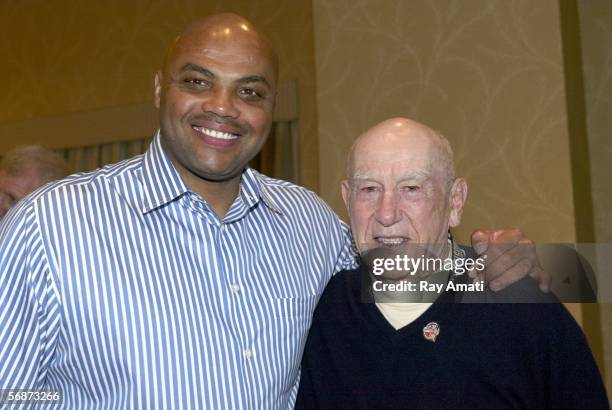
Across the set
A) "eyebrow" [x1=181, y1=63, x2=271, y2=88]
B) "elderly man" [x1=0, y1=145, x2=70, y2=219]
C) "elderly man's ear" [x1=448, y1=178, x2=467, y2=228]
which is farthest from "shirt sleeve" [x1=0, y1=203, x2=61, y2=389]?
"elderly man" [x1=0, y1=145, x2=70, y2=219]

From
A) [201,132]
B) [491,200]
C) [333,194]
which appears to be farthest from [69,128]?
[201,132]

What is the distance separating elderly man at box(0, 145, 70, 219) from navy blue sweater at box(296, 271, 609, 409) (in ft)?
5.29

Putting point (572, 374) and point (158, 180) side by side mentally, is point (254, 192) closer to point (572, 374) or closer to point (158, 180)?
point (158, 180)

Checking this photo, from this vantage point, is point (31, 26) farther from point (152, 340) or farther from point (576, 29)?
point (152, 340)

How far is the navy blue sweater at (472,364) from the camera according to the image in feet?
4.66

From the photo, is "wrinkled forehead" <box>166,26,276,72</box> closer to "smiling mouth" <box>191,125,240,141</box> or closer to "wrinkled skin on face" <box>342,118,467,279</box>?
"smiling mouth" <box>191,125,240,141</box>

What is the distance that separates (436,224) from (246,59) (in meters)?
0.54

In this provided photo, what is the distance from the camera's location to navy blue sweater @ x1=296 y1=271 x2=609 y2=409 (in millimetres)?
1422

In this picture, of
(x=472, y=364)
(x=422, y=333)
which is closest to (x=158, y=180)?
(x=422, y=333)

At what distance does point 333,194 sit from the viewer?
2.67m

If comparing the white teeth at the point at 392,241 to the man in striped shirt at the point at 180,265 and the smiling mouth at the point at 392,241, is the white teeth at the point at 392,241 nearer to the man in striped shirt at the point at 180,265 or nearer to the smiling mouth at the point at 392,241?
the smiling mouth at the point at 392,241

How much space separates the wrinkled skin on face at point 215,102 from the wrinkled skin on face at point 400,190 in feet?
0.82

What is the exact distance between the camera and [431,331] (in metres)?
1.48

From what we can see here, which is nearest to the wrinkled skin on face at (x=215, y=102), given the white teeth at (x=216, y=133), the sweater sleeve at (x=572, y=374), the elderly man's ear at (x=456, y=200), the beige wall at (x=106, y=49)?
the white teeth at (x=216, y=133)
